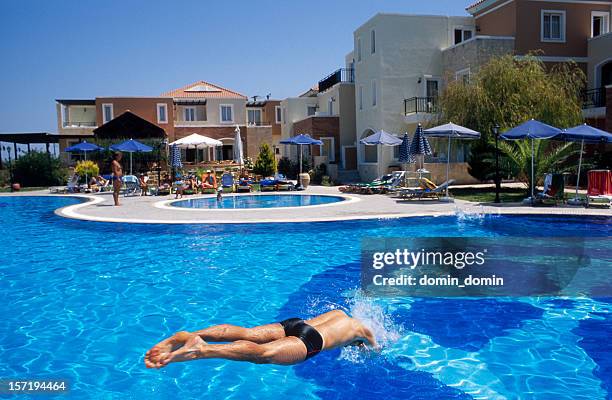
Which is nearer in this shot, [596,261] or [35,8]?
[596,261]

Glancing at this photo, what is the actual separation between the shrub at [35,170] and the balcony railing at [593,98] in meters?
30.6

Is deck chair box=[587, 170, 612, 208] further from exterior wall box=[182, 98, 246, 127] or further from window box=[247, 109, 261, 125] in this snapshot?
window box=[247, 109, 261, 125]

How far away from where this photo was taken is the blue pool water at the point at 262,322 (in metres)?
4.84

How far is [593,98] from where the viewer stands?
26.0 meters

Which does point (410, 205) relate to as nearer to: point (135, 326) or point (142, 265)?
point (142, 265)

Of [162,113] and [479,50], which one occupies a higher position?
[479,50]

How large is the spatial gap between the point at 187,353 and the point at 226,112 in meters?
45.2

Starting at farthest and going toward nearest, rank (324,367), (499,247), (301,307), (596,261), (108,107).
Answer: (108,107) < (499,247) < (596,261) < (301,307) < (324,367)

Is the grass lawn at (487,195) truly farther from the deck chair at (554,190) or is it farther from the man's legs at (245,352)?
the man's legs at (245,352)

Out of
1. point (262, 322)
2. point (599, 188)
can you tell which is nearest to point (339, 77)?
point (599, 188)

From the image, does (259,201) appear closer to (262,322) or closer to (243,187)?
(243,187)

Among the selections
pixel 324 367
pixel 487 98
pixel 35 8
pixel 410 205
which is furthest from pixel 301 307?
pixel 487 98

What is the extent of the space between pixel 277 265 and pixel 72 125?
4083 centimetres

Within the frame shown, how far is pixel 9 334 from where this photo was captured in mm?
6098
